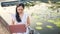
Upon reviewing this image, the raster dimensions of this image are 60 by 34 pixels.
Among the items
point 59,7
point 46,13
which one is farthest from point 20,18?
point 59,7

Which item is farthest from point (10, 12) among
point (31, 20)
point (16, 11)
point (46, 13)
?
point (46, 13)

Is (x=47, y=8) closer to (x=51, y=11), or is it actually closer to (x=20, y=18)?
(x=51, y=11)

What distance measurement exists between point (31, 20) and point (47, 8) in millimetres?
182

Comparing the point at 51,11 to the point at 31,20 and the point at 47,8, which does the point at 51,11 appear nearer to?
the point at 47,8

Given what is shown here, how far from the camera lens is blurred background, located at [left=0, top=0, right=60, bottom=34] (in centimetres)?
119

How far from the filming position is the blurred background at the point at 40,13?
1.19 meters

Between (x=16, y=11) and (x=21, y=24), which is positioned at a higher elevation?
(x=16, y=11)

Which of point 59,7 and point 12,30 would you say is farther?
point 59,7

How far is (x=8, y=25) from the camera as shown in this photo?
1.17 metres

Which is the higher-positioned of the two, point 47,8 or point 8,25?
point 47,8

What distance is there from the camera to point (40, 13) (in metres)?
1.23

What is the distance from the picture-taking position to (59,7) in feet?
4.19

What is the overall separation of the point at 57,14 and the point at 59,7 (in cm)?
7

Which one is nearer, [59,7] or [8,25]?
[8,25]
